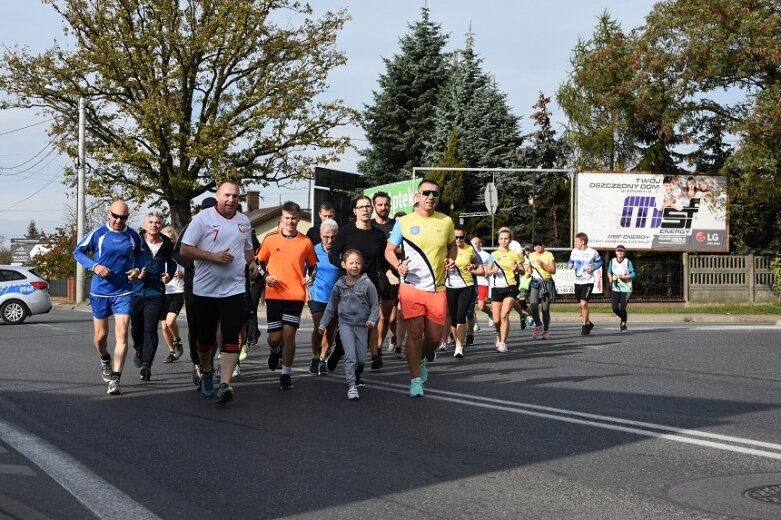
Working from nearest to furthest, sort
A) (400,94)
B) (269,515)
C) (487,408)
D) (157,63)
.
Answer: (269,515), (487,408), (157,63), (400,94)

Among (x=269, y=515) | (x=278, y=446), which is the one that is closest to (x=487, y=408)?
(x=278, y=446)

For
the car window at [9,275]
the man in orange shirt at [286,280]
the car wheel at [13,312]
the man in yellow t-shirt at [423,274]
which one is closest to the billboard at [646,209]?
the car window at [9,275]

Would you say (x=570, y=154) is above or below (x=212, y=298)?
above

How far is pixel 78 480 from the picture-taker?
21.5 ft

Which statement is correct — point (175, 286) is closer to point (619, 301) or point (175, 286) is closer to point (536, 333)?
point (536, 333)

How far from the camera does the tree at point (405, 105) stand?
170ft

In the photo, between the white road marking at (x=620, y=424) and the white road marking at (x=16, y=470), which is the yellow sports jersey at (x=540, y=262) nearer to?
the white road marking at (x=620, y=424)

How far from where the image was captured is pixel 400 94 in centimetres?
5234

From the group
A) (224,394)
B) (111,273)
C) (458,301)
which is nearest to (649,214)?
(458,301)

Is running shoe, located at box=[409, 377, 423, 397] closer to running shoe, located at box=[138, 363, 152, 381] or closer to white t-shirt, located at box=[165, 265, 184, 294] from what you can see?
running shoe, located at box=[138, 363, 152, 381]

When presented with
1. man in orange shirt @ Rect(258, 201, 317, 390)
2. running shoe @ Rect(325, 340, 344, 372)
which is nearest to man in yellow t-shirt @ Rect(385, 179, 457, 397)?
man in orange shirt @ Rect(258, 201, 317, 390)

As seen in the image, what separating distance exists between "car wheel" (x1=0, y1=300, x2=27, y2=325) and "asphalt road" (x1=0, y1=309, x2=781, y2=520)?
17036 millimetres

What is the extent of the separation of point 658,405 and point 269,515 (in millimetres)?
4965

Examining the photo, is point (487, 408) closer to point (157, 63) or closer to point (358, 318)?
point (358, 318)
